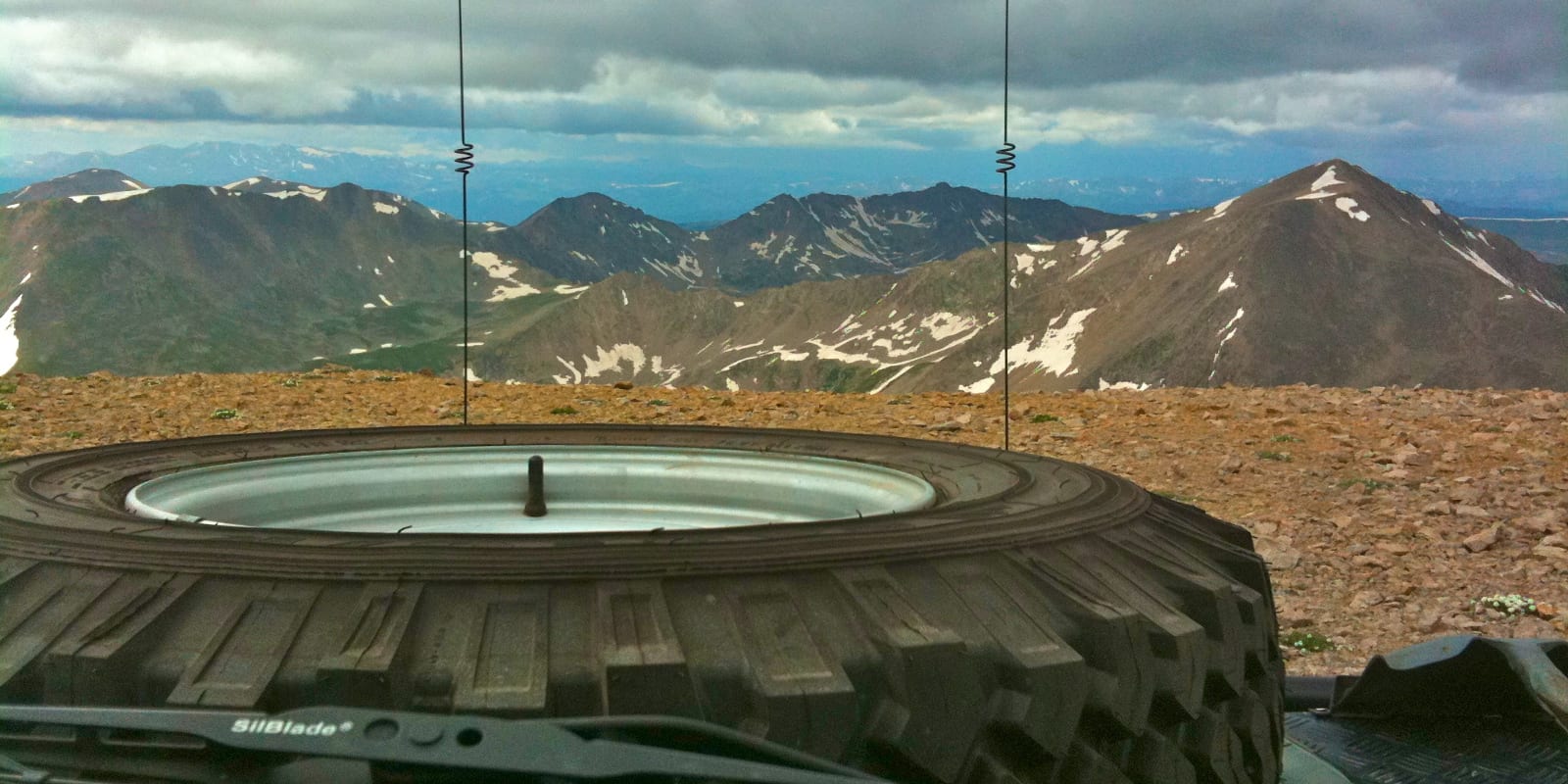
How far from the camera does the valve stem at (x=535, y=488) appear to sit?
4.63 m

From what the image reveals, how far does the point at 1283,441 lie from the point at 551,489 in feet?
41.9

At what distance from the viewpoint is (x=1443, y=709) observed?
14.0 feet

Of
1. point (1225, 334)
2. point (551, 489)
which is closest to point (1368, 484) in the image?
point (551, 489)

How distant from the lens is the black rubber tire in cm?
238

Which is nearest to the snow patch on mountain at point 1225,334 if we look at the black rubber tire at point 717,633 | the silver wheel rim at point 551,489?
the silver wheel rim at point 551,489

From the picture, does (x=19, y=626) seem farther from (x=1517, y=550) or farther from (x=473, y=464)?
(x=1517, y=550)

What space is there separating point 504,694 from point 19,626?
38.5 inches

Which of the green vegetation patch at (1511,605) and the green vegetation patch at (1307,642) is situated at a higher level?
the green vegetation patch at (1511,605)

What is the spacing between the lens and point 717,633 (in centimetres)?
257

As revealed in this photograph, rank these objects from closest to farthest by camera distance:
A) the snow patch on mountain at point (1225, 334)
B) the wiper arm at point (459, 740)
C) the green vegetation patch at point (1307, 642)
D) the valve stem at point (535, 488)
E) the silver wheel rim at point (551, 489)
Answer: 1. the wiper arm at point (459, 740)
2. the silver wheel rim at point (551, 489)
3. the valve stem at point (535, 488)
4. the green vegetation patch at point (1307, 642)
5. the snow patch on mountain at point (1225, 334)

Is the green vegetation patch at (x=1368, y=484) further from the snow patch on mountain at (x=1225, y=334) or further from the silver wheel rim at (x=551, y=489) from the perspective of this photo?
the snow patch on mountain at (x=1225, y=334)

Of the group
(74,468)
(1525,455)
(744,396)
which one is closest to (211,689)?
(74,468)

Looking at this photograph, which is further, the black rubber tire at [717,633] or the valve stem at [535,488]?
the valve stem at [535,488]

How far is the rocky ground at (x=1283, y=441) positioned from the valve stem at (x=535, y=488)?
19.1 ft
